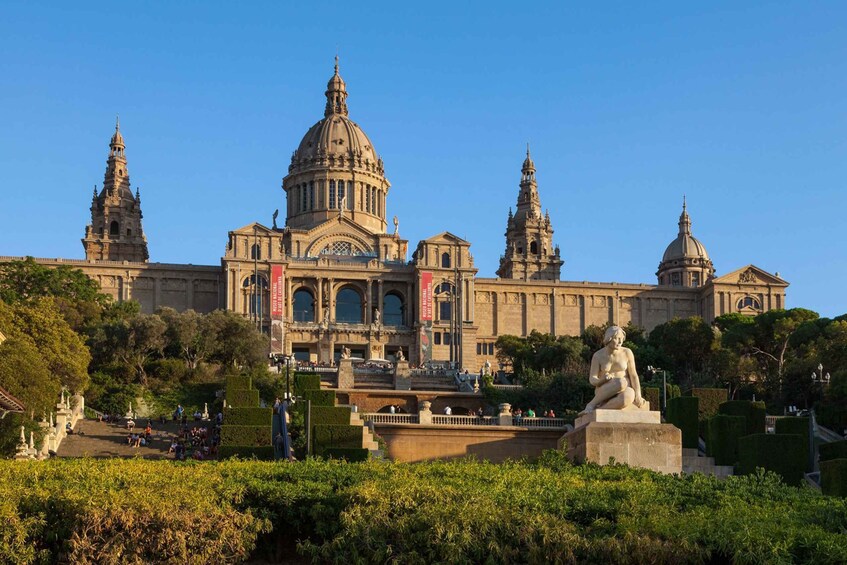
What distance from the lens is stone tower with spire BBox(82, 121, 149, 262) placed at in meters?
118

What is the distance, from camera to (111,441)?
4953 centimetres

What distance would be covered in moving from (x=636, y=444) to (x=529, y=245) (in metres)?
99.3

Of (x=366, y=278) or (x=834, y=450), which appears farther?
(x=366, y=278)

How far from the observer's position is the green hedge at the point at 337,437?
38094 millimetres

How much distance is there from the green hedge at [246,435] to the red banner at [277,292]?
2448 inches

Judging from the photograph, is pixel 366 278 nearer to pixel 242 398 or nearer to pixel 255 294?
pixel 255 294

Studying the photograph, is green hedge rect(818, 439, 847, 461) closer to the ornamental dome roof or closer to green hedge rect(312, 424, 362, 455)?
green hedge rect(312, 424, 362, 455)

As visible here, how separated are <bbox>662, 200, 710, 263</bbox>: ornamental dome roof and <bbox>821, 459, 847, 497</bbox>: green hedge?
102 meters

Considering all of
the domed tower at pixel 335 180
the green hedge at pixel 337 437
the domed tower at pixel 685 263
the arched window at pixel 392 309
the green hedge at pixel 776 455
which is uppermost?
the domed tower at pixel 335 180

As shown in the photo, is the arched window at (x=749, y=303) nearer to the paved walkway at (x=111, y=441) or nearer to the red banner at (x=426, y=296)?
the red banner at (x=426, y=296)

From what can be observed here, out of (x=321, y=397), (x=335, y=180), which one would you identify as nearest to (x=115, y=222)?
(x=335, y=180)

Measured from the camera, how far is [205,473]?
22766 millimetres

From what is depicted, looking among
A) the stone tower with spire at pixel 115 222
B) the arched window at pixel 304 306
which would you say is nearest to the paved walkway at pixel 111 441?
the arched window at pixel 304 306

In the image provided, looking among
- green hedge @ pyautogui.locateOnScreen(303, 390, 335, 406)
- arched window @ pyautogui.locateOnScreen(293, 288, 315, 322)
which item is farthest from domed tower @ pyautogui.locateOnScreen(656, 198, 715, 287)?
green hedge @ pyautogui.locateOnScreen(303, 390, 335, 406)
